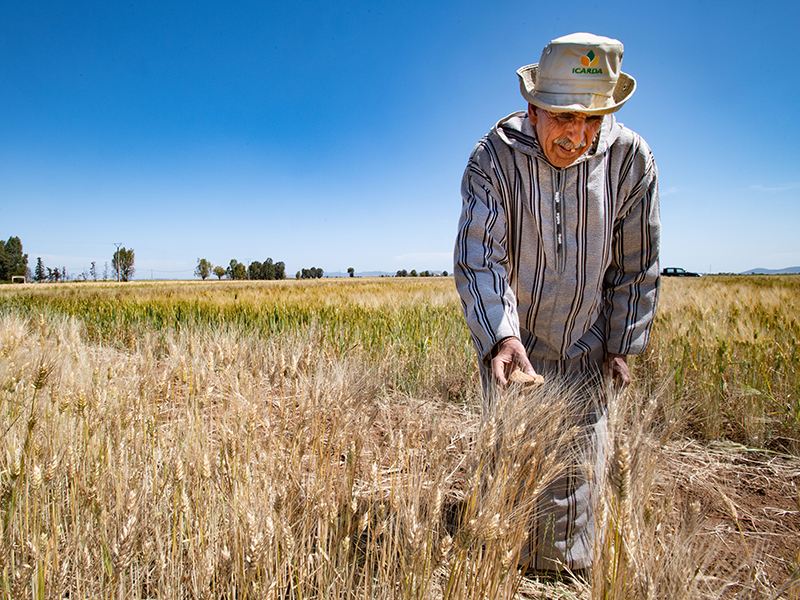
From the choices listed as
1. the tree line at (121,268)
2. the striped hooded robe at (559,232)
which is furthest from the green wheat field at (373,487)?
the tree line at (121,268)

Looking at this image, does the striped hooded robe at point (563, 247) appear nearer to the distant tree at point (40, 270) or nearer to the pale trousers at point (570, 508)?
the pale trousers at point (570, 508)

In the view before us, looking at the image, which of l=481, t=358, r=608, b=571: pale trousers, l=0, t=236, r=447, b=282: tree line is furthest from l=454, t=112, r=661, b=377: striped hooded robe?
l=0, t=236, r=447, b=282: tree line

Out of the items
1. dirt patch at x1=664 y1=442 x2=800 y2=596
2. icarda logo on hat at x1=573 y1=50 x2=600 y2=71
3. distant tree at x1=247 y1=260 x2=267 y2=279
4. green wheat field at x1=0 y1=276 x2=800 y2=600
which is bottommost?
dirt patch at x1=664 y1=442 x2=800 y2=596

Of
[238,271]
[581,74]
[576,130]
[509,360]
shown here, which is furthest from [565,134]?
[238,271]

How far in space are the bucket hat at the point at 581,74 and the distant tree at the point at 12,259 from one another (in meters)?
92.9

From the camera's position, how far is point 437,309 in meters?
5.38

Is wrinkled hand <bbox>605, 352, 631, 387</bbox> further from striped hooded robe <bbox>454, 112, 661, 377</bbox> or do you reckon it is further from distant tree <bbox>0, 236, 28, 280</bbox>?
distant tree <bbox>0, 236, 28, 280</bbox>

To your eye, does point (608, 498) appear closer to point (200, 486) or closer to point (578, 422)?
point (578, 422)

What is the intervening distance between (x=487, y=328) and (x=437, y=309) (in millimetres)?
4187

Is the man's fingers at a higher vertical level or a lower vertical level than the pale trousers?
higher

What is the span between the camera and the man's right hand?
111cm

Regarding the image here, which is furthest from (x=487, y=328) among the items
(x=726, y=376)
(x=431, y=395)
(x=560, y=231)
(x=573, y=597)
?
(x=726, y=376)

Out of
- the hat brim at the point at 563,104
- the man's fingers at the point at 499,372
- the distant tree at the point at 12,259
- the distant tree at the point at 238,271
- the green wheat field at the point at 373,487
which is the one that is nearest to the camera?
the green wheat field at the point at 373,487

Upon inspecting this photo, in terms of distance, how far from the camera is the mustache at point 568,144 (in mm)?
1291
